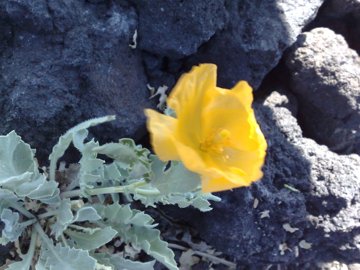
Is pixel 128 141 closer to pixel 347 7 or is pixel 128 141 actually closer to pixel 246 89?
pixel 246 89

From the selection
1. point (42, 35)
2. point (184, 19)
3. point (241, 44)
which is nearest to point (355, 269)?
point (241, 44)

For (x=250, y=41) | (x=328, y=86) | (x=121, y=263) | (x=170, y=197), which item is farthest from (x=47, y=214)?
(x=328, y=86)

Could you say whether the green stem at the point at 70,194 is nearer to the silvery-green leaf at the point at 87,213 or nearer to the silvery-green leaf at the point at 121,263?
the silvery-green leaf at the point at 87,213

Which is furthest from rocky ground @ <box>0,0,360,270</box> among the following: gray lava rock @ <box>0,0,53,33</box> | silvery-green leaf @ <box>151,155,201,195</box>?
silvery-green leaf @ <box>151,155,201,195</box>

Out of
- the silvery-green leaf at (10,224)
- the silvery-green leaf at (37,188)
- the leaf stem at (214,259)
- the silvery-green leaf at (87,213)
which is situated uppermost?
the silvery-green leaf at (37,188)

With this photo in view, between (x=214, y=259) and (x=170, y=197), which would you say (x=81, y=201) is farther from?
(x=214, y=259)

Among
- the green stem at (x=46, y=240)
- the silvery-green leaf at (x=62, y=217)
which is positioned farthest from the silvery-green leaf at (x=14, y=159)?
the green stem at (x=46, y=240)
